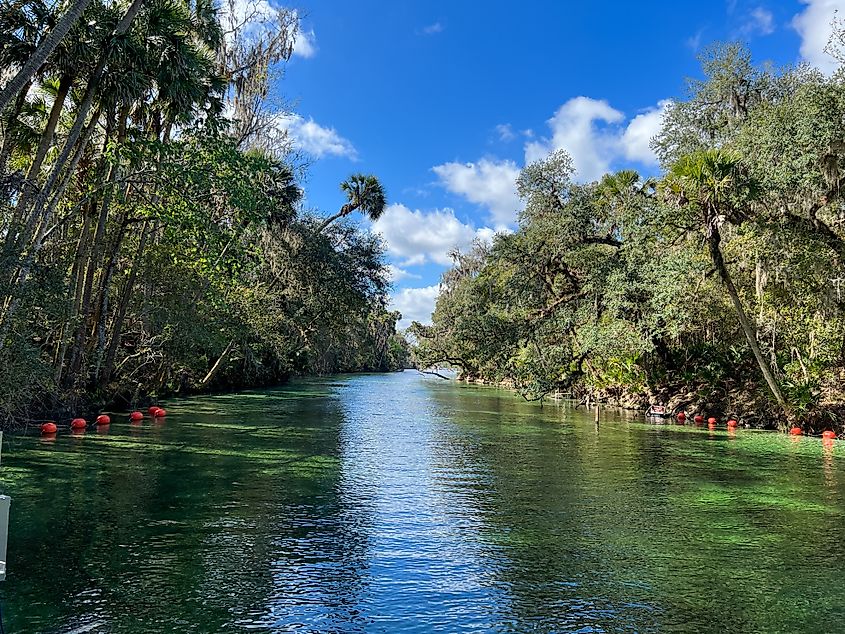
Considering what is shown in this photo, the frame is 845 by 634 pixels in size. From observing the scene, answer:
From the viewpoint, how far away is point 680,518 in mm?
8695

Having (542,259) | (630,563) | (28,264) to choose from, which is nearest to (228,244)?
(28,264)

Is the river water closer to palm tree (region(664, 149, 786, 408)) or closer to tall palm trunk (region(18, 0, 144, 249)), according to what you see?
tall palm trunk (region(18, 0, 144, 249))

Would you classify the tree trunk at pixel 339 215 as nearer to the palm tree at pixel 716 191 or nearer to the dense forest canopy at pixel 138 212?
the dense forest canopy at pixel 138 212

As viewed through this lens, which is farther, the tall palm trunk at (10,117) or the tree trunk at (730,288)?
the tree trunk at (730,288)

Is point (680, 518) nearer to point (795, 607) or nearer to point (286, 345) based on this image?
point (795, 607)

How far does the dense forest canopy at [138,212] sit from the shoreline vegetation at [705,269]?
9.98m

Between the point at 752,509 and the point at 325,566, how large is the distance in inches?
258

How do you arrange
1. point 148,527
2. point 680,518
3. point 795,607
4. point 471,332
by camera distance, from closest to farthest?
point 795,607, point 148,527, point 680,518, point 471,332

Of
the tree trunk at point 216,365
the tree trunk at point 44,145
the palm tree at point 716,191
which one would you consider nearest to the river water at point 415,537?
the tree trunk at point 44,145

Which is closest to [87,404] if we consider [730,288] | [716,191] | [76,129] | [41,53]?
[76,129]

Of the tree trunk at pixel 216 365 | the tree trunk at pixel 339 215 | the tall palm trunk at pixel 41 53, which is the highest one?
the tree trunk at pixel 339 215

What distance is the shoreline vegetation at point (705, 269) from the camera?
16062 mm

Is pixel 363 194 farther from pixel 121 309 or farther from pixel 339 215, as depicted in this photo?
pixel 121 309

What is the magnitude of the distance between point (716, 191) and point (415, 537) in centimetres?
1262
